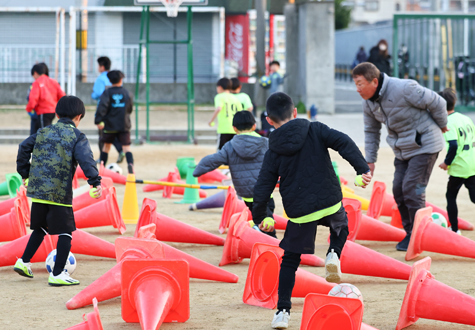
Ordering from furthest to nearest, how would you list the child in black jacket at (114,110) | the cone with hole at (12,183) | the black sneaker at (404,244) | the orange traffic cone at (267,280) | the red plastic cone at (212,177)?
the child in black jacket at (114,110), the red plastic cone at (212,177), the cone with hole at (12,183), the black sneaker at (404,244), the orange traffic cone at (267,280)

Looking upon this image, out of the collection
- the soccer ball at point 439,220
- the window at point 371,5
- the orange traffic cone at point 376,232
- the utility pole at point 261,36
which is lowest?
the orange traffic cone at point 376,232

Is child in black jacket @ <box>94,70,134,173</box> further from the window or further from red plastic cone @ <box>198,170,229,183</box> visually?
the window

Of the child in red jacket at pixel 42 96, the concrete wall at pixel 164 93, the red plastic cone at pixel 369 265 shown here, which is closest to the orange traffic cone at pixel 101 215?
the red plastic cone at pixel 369 265

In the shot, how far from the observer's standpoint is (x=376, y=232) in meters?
6.21

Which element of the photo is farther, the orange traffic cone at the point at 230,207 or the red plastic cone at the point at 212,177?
the red plastic cone at the point at 212,177

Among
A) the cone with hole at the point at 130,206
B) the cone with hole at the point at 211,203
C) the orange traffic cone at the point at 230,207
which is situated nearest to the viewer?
the orange traffic cone at the point at 230,207

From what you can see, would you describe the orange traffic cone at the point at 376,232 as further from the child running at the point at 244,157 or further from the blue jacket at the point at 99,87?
the blue jacket at the point at 99,87

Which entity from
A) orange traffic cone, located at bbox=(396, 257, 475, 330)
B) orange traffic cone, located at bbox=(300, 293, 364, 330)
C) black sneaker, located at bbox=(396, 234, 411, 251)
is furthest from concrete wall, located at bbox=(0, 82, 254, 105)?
orange traffic cone, located at bbox=(300, 293, 364, 330)

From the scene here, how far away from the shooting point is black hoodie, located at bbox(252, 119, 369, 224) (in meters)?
3.86

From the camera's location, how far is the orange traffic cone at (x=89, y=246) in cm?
545

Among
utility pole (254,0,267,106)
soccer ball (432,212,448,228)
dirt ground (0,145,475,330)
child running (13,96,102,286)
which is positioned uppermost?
utility pole (254,0,267,106)

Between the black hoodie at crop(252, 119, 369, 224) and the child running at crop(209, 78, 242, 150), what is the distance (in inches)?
232

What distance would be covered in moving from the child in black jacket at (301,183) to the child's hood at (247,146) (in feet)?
6.04

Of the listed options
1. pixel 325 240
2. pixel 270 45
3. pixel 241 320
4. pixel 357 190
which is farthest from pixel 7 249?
pixel 270 45
